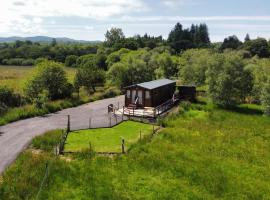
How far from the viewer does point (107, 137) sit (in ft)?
86.3

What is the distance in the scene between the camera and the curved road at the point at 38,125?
2291 centimetres

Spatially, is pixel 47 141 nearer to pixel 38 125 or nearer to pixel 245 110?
pixel 38 125

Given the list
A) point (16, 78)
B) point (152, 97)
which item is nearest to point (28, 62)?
point (16, 78)

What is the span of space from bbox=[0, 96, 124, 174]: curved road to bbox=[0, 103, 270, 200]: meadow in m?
1.38

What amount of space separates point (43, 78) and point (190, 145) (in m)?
23.0

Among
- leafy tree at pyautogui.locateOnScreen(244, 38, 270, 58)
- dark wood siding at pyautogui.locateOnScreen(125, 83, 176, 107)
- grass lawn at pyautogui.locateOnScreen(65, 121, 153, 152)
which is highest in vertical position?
leafy tree at pyautogui.locateOnScreen(244, 38, 270, 58)

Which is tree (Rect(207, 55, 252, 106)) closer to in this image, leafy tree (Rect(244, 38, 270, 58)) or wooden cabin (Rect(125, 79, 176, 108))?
wooden cabin (Rect(125, 79, 176, 108))

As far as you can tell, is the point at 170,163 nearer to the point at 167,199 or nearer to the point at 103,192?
the point at 167,199

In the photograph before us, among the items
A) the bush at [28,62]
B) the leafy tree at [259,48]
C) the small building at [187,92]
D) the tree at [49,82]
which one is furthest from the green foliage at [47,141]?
the bush at [28,62]

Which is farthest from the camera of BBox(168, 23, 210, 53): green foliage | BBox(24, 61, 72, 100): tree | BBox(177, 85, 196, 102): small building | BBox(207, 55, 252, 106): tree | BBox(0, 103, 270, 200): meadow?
BBox(168, 23, 210, 53): green foliage

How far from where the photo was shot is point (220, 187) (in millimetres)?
18375

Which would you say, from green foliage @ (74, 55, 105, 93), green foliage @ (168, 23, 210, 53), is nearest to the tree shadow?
green foliage @ (74, 55, 105, 93)

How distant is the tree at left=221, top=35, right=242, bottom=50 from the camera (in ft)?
462

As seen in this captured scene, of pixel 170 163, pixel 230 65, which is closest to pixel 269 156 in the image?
pixel 170 163
